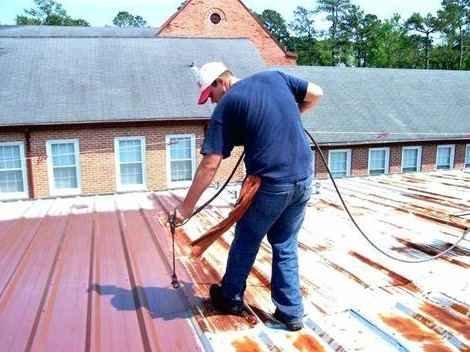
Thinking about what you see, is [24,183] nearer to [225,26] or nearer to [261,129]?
[261,129]

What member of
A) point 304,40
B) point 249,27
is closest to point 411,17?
point 304,40

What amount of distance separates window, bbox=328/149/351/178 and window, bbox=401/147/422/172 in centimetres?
231

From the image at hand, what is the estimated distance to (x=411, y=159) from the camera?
17.1 m

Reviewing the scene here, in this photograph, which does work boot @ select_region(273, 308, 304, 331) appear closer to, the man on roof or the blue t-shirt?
the man on roof

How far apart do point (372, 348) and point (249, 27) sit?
2375 centimetres

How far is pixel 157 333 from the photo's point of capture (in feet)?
8.61

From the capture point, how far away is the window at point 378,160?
1661 cm

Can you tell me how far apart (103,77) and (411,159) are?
11874 millimetres

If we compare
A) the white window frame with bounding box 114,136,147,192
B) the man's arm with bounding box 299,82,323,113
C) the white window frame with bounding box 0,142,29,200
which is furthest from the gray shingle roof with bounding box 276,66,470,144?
the man's arm with bounding box 299,82,323,113

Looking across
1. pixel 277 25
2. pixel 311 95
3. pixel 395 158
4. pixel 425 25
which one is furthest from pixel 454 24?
pixel 311 95

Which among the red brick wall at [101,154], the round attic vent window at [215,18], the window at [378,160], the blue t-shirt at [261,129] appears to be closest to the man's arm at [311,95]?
the blue t-shirt at [261,129]

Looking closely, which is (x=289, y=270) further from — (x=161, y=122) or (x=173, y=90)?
(x=173, y=90)

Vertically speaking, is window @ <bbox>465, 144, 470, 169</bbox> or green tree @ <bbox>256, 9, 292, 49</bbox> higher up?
green tree @ <bbox>256, 9, 292, 49</bbox>

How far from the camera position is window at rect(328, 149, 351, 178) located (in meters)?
16.2
